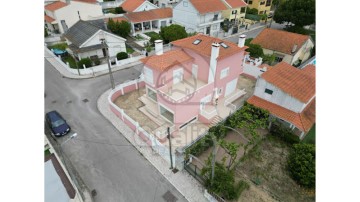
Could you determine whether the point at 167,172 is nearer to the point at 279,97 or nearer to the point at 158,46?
the point at 158,46

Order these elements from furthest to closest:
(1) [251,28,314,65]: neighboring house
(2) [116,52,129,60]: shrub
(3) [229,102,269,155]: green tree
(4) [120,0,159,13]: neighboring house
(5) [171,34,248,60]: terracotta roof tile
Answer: (4) [120,0,159,13]: neighboring house < (2) [116,52,129,60]: shrub < (1) [251,28,314,65]: neighboring house < (5) [171,34,248,60]: terracotta roof tile < (3) [229,102,269,155]: green tree

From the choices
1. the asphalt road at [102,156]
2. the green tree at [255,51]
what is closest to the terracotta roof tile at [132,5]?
the green tree at [255,51]

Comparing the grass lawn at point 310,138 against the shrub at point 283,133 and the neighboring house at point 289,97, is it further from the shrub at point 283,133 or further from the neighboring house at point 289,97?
the shrub at point 283,133

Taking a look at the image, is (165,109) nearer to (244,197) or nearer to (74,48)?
(244,197)

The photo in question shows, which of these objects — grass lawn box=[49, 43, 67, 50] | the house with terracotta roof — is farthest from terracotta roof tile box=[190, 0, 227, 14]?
grass lawn box=[49, 43, 67, 50]

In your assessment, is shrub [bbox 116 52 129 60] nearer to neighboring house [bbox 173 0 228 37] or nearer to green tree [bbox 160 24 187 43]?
green tree [bbox 160 24 187 43]

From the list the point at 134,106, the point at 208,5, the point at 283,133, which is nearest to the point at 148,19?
the point at 208,5
